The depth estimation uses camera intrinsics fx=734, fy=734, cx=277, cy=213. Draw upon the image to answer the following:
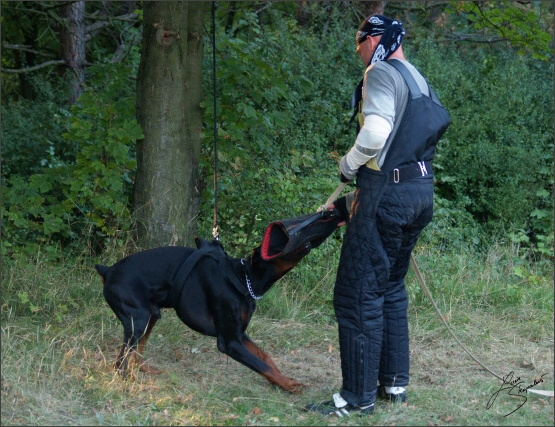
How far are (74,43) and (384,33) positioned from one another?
884 centimetres

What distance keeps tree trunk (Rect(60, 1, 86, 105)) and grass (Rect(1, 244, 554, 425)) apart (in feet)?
18.4

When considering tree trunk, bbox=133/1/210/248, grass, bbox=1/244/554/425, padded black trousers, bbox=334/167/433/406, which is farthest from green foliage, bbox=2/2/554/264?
padded black trousers, bbox=334/167/433/406

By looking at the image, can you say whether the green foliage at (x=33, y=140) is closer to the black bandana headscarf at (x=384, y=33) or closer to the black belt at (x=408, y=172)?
the black bandana headscarf at (x=384, y=33)

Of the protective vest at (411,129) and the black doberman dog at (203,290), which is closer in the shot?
the protective vest at (411,129)

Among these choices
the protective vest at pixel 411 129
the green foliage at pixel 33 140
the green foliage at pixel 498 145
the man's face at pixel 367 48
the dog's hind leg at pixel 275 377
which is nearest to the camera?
the protective vest at pixel 411 129

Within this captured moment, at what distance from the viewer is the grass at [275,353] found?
4.23 m

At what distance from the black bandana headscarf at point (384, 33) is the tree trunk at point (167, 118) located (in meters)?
2.69

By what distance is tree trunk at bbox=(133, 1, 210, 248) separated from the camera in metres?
6.33

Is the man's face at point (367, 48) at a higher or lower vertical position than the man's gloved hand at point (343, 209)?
higher

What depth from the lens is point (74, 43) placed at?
38.7ft

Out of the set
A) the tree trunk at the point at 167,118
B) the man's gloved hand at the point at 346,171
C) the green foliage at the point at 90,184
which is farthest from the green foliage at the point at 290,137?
the man's gloved hand at the point at 346,171

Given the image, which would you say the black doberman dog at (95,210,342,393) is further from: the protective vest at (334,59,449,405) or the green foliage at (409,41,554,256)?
the green foliage at (409,41,554,256)

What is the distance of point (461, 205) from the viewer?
9219 millimetres

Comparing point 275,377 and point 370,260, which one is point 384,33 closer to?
point 370,260
